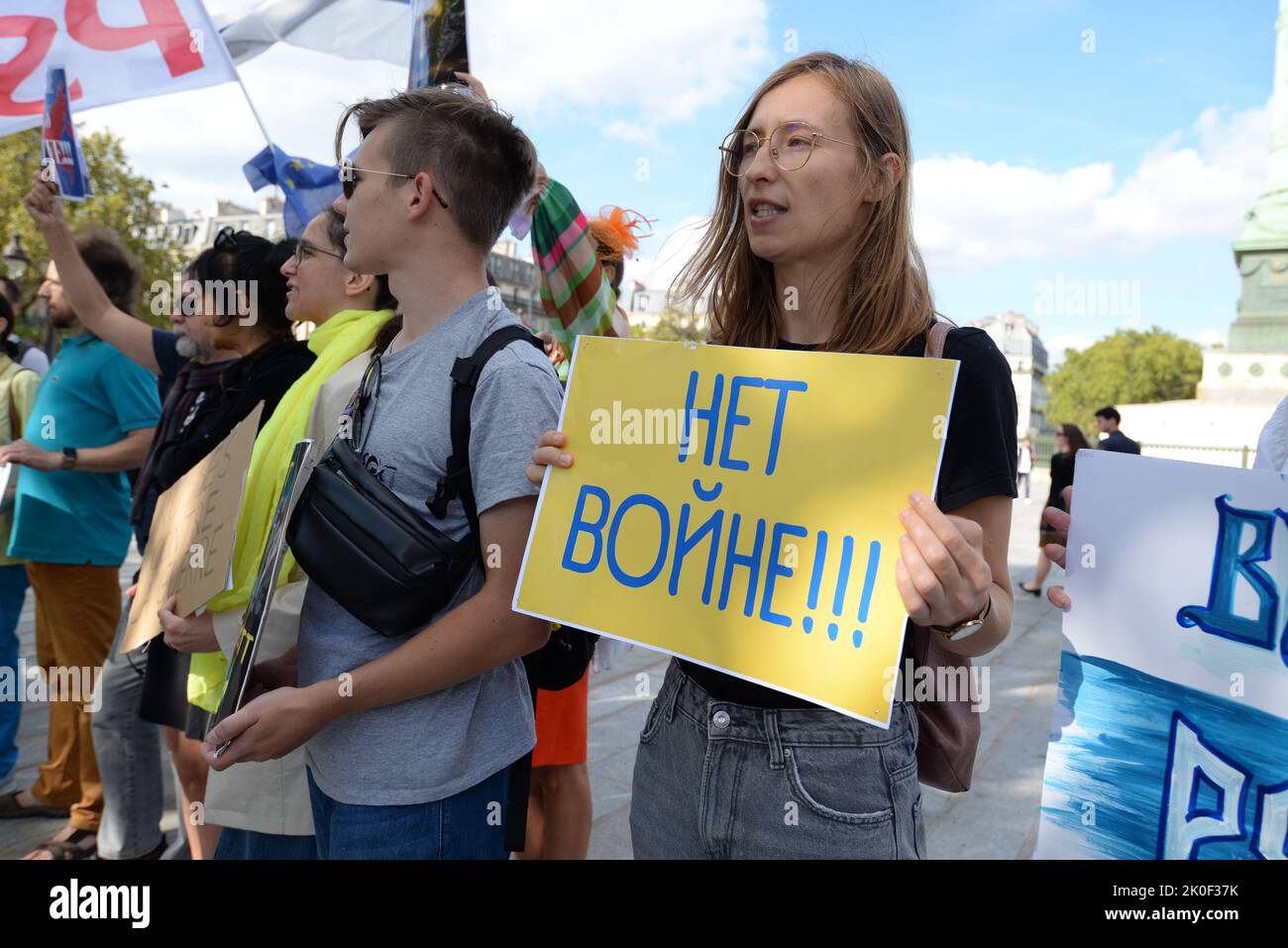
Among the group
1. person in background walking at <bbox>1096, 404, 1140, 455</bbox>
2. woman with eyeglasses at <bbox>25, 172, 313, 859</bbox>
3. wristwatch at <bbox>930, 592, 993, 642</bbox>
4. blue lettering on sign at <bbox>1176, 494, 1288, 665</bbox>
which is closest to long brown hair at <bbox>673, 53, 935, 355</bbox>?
wristwatch at <bbox>930, 592, 993, 642</bbox>

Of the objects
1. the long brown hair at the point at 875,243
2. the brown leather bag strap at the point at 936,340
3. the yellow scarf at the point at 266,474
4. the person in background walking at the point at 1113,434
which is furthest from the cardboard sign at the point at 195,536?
the person in background walking at the point at 1113,434

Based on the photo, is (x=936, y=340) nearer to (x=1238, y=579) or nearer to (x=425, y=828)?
(x=1238, y=579)

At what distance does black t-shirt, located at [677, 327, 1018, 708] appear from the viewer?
1.21 metres

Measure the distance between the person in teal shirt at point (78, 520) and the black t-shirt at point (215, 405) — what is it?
2.12ft

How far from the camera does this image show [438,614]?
1.54 meters

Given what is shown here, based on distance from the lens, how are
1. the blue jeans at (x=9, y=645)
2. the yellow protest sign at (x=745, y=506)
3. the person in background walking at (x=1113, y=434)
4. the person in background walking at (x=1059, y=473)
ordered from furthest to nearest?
the person in background walking at (x=1059, y=473) → the person in background walking at (x=1113, y=434) → the blue jeans at (x=9, y=645) → the yellow protest sign at (x=745, y=506)

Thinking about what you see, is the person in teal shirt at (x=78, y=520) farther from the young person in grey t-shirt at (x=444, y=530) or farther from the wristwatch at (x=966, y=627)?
the wristwatch at (x=966, y=627)

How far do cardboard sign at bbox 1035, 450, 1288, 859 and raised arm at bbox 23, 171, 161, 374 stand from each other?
321 centimetres

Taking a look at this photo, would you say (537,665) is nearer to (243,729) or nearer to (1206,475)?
(243,729)

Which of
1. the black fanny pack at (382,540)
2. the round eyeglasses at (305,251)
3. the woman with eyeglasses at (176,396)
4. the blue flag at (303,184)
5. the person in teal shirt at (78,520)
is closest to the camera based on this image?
the black fanny pack at (382,540)

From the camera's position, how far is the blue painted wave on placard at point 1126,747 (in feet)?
4.07

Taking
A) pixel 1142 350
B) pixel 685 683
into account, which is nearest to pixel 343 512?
pixel 685 683

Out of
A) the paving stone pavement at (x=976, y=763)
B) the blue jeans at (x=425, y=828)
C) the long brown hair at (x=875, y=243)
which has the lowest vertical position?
the paving stone pavement at (x=976, y=763)

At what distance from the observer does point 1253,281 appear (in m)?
20.3
